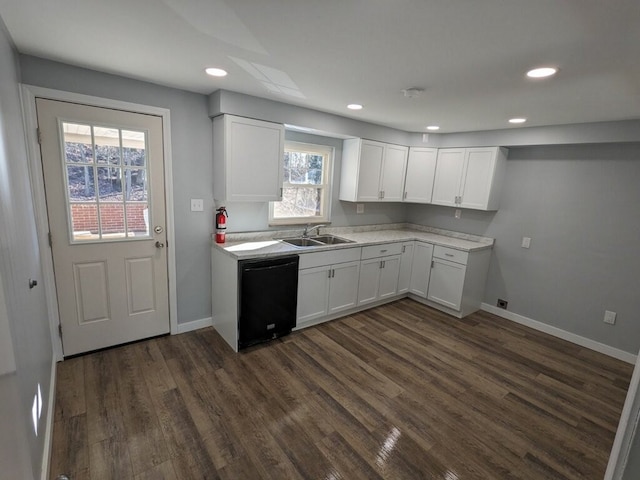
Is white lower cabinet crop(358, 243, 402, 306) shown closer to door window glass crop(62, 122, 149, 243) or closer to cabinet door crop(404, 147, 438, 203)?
cabinet door crop(404, 147, 438, 203)

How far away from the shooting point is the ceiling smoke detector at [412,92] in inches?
91.4

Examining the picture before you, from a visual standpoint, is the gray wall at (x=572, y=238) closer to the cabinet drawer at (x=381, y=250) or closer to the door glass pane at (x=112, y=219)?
the cabinet drawer at (x=381, y=250)

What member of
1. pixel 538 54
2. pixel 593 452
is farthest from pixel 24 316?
pixel 593 452

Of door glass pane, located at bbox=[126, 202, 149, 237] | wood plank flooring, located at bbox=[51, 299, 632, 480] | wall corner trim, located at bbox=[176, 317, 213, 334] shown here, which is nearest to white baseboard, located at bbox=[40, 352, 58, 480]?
wood plank flooring, located at bbox=[51, 299, 632, 480]

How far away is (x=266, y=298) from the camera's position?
289cm

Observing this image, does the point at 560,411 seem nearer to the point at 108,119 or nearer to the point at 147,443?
the point at 147,443

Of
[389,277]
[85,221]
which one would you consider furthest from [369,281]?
[85,221]

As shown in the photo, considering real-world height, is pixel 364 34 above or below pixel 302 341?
above

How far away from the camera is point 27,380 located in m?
1.37

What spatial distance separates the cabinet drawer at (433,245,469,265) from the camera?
3.70m

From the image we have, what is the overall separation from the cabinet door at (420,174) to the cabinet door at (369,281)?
130 cm

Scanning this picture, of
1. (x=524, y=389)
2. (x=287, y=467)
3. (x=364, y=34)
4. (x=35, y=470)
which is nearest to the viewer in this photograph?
(x=35, y=470)

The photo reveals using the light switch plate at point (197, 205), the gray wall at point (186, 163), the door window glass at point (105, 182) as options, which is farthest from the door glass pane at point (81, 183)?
the light switch plate at point (197, 205)

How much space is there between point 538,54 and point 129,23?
213 cm
